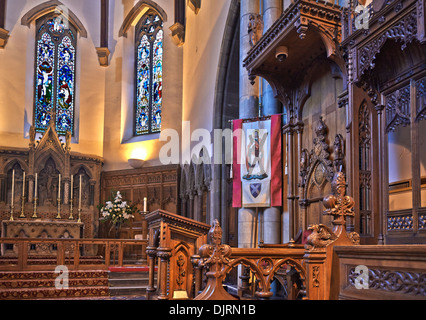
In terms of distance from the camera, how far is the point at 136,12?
16.7 meters

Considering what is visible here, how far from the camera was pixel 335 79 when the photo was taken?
669 centimetres

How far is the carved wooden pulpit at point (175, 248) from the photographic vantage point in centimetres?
579

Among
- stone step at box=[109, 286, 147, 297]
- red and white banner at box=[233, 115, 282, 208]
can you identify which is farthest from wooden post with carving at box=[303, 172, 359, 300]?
stone step at box=[109, 286, 147, 297]

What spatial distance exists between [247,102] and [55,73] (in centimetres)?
Result: 933

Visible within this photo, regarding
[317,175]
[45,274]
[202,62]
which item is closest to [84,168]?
[202,62]

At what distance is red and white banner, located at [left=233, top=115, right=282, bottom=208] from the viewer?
826cm

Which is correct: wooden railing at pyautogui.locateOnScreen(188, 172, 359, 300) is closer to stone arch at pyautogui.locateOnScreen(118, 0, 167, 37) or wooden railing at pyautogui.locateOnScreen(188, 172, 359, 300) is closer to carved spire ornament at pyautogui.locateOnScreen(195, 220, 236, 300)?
carved spire ornament at pyautogui.locateOnScreen(195, 220, 236, 300)

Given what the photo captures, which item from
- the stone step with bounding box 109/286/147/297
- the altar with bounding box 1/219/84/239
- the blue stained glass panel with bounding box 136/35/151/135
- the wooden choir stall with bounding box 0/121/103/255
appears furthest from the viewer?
the blue stained glass panel with bounding box 136/35/151/135

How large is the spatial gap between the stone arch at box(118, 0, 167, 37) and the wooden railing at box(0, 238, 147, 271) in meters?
7.39

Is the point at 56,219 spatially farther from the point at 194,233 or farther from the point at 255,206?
the point at 194,233

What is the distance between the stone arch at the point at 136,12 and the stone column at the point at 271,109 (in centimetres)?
774

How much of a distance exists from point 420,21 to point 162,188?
1071 cm

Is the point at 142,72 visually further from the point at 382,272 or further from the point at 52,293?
the point at 382,272
